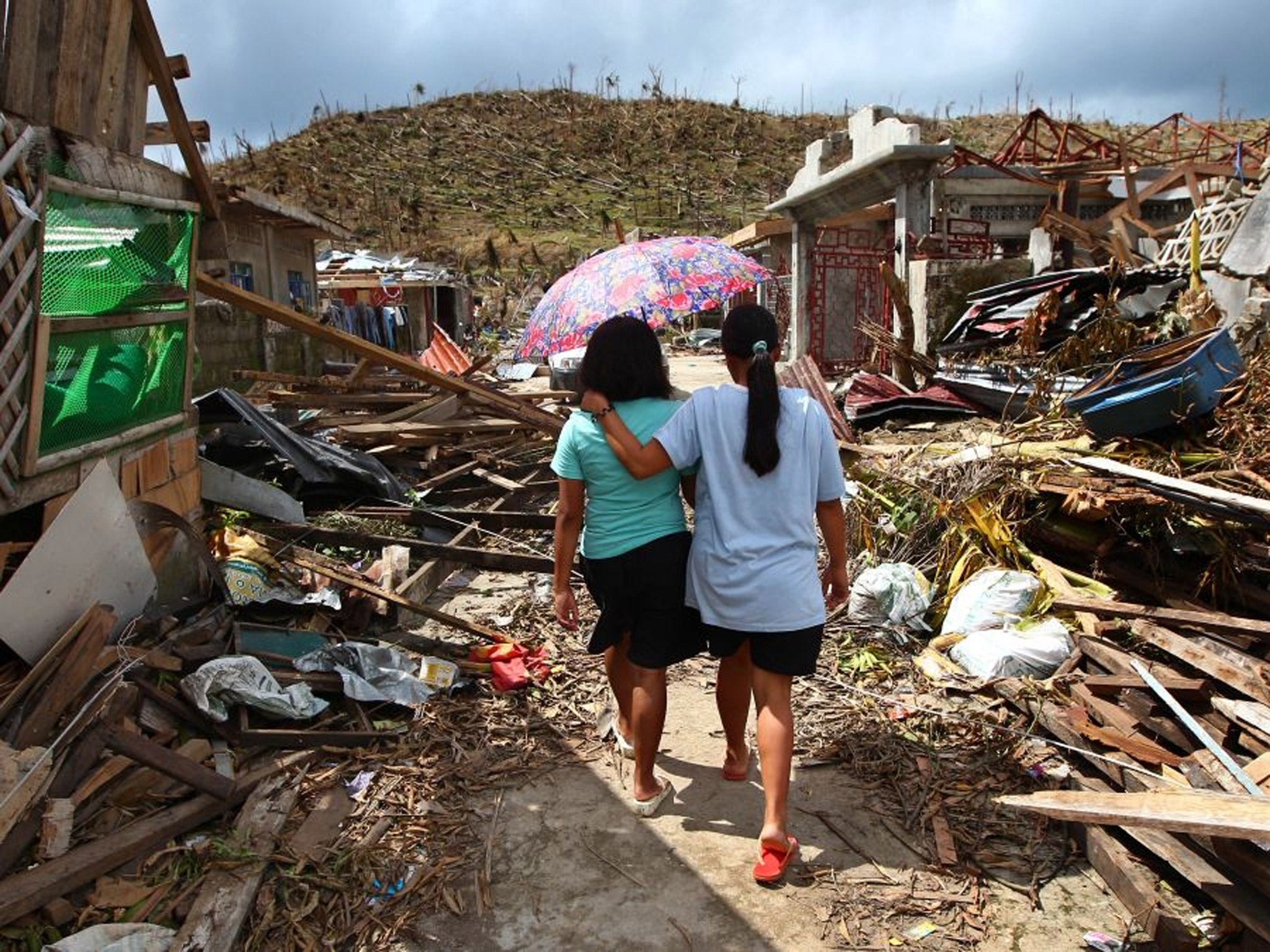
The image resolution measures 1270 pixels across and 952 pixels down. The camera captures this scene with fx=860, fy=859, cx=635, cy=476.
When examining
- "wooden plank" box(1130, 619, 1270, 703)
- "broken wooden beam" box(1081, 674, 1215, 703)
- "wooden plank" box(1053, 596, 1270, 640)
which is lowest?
"broken wooden beam" box(1081, 674, 1215, 703)

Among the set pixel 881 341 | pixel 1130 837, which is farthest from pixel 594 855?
pixel 881 341

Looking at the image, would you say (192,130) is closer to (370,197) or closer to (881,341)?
(881,341)

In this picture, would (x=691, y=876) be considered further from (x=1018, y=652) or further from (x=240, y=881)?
(x=1018, y=652)

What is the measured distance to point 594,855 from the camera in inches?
121

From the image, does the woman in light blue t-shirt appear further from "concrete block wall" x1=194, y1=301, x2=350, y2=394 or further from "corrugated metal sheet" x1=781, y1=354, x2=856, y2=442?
"concrete block wall" x1=194, y1=301, x2=350, y2=394

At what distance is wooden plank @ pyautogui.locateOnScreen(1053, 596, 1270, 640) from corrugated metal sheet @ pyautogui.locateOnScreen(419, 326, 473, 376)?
943 centimetres

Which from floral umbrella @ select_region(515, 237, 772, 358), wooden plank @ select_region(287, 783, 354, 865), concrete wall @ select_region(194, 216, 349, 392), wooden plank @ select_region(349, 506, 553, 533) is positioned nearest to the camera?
wooden plank @ select_region(287, 783, 354, 865)

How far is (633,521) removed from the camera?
3.13m

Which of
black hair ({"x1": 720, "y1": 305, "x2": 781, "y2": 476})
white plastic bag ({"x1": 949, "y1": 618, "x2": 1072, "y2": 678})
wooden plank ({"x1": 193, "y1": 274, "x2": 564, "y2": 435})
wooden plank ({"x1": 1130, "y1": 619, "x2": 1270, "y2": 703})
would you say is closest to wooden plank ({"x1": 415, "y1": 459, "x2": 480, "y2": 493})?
wooden plank ({"x1": 193, "y1": 274, "x2": 564, "y2": 435})

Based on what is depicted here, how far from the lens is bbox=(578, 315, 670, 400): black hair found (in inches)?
121

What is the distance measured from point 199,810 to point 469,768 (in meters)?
1.01

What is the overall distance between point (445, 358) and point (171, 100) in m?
8.58

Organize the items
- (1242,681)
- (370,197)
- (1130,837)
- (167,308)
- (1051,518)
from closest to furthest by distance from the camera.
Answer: (1130,837) < (1242,681) < (167,308) < (1051,518) < (370,197)

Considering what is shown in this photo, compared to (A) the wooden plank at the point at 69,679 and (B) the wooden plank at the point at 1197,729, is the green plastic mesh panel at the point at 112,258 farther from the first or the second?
(B) the wooden plank at the point at 1197,729
